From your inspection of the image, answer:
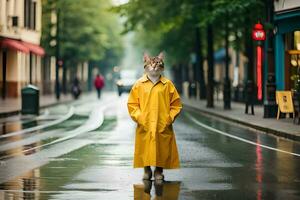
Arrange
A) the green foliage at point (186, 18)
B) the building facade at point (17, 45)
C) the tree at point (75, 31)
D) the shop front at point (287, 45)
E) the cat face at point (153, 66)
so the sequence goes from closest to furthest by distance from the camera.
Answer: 1. the cat face at point (153, 66)
2. the shop front at point (287, 45)
3. the green foliage at point (186, 18)
4. the building facade at point (17, 45)
5. the tree at point (75, 31)

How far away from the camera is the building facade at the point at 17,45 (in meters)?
51.8

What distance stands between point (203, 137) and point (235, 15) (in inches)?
648

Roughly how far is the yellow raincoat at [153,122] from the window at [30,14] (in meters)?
47.8

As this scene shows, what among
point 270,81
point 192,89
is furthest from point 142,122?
point 192,89

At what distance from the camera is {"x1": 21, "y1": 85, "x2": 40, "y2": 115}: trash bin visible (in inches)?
1335

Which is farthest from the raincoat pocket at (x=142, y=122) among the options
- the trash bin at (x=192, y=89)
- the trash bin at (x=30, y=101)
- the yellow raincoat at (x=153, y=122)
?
the trash bin at (x=192, y=89)

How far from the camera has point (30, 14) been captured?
60.3 metres

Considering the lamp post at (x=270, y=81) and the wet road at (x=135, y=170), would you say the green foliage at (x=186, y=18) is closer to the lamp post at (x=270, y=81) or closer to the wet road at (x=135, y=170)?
the lamp post at (x=270, y=81)

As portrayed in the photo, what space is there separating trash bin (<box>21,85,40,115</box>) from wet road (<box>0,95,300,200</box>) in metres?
11.0

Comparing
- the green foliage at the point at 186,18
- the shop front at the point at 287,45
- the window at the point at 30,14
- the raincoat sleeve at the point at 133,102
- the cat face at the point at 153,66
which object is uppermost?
the window at the point at 30,14

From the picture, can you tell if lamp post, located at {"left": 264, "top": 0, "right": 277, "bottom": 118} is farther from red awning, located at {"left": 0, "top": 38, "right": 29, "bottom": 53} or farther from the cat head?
red awning, located at {"left": 0, "top": 38, "right": 29, "bottom": 53}

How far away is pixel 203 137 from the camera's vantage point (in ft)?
70.8

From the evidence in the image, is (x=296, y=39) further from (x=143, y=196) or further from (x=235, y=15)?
(x=143, y=196)

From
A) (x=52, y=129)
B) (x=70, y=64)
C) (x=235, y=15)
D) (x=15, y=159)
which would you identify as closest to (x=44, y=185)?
(x=15, y=159)
